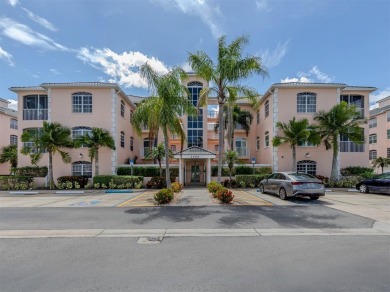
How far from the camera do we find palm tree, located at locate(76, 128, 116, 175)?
61.6 feet

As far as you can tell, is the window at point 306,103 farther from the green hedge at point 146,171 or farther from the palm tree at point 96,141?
the palm tree at point 96,141

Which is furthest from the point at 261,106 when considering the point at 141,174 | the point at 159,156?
the point at 141,174

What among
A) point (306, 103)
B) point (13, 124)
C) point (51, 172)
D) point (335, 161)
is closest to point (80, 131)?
point (51, 172)

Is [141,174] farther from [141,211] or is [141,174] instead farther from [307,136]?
[307,136]

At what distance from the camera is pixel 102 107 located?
2075cm

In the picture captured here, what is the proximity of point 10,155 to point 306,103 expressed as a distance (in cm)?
3252

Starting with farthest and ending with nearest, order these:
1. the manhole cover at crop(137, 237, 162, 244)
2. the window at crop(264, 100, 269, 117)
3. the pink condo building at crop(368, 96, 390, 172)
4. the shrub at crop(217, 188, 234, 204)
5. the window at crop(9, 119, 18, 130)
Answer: the pink condo building at crop(368, 96, 390, 172) < the window at crop(9, 119, 18, 130) < the window at crop(264, 100, 269, 117) < the shrub at crop(217, 188, 234, 204) < the manhole cover at crop(137, 237, 162, 244)

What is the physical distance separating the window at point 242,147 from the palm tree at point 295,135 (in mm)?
7373

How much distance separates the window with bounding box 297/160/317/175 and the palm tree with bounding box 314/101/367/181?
1590 millimetres

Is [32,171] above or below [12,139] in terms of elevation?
below

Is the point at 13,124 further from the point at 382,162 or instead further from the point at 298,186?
the point at 382,162

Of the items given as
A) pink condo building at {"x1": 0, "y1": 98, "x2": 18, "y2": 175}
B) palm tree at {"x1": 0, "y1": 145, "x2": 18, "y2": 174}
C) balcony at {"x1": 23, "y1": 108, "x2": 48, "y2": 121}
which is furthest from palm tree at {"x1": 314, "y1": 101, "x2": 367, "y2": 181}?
pink condo building at {"x1": 0, "y1": 98, "x2": 18, "y2": 175}

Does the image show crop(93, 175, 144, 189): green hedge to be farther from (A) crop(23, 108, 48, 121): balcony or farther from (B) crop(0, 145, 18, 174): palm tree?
(B) crop(0, 145, 18, 174): palm tree

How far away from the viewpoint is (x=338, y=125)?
18922 millimetres
